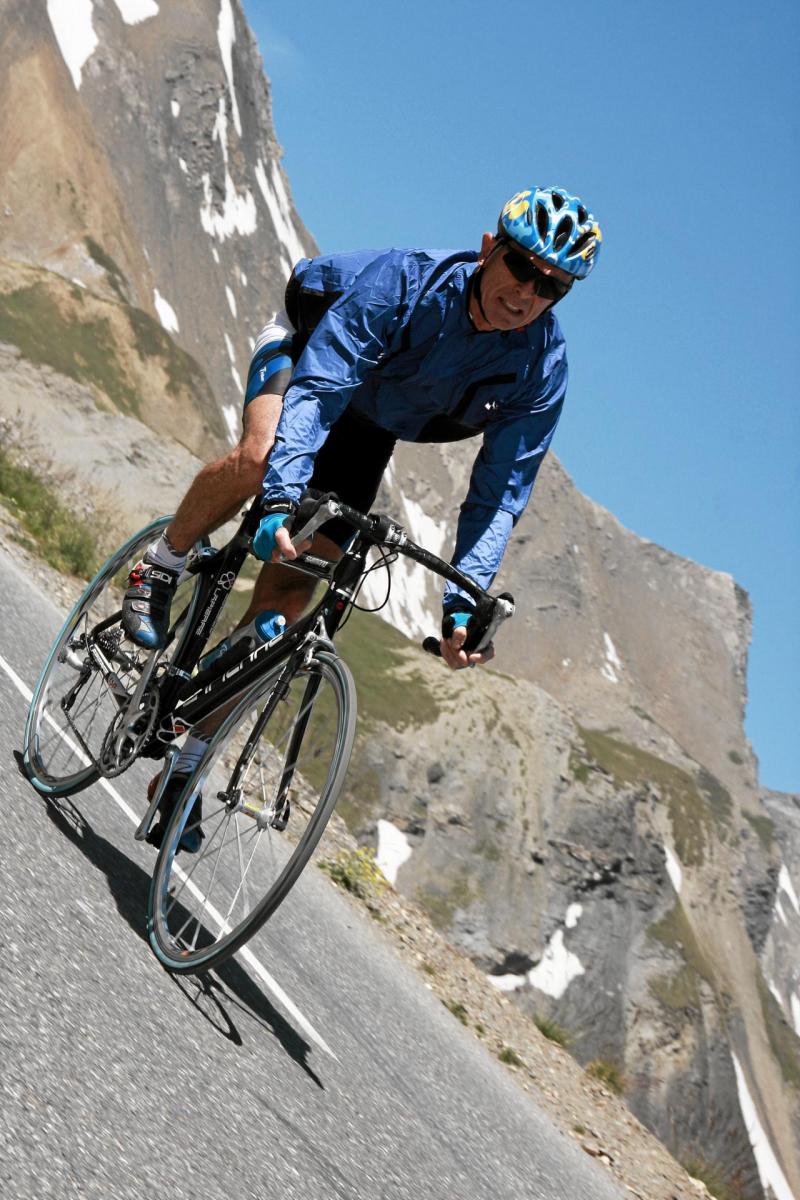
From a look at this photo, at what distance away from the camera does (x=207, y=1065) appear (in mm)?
3555

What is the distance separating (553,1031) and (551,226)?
17.9ft

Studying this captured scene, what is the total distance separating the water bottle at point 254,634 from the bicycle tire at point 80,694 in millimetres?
211

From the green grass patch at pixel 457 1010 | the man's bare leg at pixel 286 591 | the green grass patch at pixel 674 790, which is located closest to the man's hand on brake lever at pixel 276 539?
the man's bare leg at pixel 286 591

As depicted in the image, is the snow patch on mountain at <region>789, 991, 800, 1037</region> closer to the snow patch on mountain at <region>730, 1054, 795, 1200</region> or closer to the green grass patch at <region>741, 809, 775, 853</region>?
the green grass patch at <region>741, 809, 775, 853</region>

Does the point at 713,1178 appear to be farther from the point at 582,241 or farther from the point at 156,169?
the point at 156,169

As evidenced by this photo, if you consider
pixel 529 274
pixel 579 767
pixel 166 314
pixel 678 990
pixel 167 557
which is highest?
pixel 166 314

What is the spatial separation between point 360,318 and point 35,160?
74041 mm

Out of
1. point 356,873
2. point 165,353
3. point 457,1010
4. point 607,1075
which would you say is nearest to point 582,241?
point 457,1010

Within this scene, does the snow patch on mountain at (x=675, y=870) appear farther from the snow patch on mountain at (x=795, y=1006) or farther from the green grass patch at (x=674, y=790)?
the snow patch on mountain at (x=795, y=1006)

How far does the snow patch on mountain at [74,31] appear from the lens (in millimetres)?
83750

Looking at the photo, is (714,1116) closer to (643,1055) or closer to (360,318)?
(360,318)

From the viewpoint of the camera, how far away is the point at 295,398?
4430 mm

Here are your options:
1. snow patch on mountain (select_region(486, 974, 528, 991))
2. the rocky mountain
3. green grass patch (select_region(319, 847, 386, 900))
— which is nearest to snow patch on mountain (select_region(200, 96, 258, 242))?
the rocky mountain

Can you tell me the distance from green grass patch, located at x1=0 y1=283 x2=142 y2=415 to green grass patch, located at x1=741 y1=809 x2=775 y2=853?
121 meters
